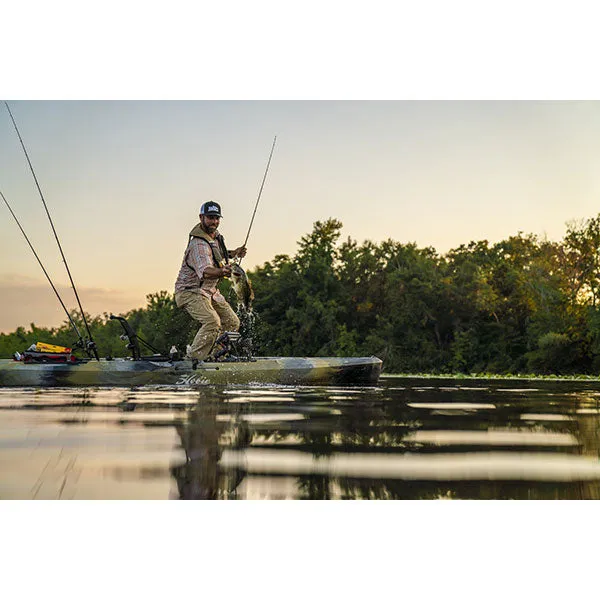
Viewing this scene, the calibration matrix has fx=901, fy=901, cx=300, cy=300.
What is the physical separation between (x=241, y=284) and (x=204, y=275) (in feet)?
2.02

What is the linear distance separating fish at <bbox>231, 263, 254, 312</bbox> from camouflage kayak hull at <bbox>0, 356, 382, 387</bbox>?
847mm

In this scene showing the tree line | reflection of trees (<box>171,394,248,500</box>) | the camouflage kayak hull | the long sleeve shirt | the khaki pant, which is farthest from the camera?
the tree line

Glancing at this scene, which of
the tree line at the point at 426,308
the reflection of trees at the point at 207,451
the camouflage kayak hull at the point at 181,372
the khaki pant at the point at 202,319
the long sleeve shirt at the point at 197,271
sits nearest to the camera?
the reflection of trees at the point at 207,451

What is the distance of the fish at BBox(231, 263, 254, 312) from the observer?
1175 centimetres

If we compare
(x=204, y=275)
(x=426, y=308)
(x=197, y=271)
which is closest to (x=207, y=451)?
(x=204, y=275)

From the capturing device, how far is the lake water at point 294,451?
407cm

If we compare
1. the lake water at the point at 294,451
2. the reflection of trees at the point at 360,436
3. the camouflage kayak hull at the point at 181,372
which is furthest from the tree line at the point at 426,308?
the lake water at the point at 294,451

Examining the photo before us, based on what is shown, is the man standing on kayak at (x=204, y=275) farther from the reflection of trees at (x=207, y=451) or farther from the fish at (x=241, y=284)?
the reflection of trees at (x=207, y=451)

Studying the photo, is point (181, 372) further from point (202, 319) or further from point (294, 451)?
point (294, 451)

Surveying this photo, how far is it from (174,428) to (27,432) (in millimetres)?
1030

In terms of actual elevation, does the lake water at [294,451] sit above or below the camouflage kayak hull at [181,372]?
below

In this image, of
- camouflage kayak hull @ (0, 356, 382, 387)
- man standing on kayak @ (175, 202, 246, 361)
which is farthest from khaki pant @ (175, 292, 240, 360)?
camouflage kayak hull @ (0, 356, 382, 387)

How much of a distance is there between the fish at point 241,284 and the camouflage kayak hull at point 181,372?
2.78 ft

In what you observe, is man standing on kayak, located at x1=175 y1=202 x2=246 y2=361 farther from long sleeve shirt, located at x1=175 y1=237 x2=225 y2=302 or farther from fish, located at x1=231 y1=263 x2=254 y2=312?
fish, located at x1=231 y1=263 x2=254 y2=312
